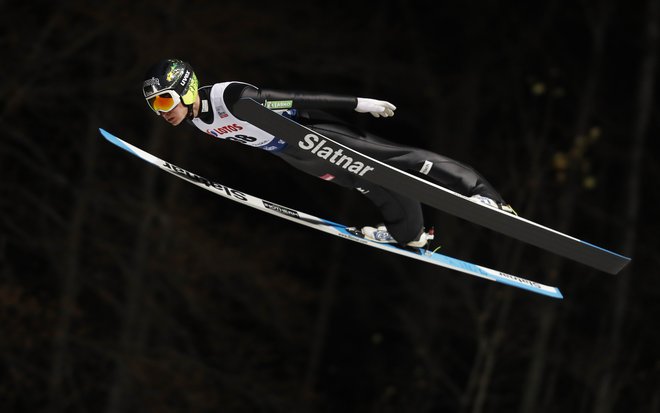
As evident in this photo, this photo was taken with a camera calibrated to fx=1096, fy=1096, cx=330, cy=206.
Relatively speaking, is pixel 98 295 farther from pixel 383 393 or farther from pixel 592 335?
pixel 592 335

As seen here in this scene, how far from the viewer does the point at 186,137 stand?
14742 mm

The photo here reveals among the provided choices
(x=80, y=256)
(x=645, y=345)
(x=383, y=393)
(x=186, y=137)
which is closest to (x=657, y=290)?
(x=645, y=345)

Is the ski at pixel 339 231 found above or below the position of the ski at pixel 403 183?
below

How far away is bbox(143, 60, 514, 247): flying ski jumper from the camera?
643cm

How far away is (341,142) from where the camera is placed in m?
6.98

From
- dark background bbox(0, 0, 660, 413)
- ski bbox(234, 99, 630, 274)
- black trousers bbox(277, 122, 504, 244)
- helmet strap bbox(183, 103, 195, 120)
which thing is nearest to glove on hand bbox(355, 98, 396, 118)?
ski bbox(234, 99, 630, 274)

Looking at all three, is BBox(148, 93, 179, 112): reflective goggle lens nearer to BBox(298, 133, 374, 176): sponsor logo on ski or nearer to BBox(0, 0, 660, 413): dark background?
BBox(298, 133, 374, 176): sponsor logo on ski

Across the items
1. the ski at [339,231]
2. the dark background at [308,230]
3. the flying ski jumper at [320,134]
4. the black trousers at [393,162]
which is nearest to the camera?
the flying ski jumper at [320,134]

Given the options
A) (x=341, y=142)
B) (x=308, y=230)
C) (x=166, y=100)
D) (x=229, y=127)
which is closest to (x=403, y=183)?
(x=341, y=142)

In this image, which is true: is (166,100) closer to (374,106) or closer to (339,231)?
(374,106)

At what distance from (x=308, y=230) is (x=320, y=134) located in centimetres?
1140

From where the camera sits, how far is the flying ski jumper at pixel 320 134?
21.1ft

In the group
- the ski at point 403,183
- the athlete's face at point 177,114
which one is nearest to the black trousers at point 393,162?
the ski at point 403,183

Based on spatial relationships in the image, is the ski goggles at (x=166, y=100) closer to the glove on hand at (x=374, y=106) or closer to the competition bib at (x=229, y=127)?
the competition bib at (x=229, y=127)
